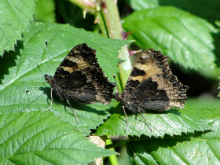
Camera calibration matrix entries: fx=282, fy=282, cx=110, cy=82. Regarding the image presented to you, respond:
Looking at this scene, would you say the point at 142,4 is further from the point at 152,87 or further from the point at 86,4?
the point at 152,87

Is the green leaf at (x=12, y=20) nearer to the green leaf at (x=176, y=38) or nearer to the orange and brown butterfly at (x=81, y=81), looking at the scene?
the orange and brown butterfly at (x=81, y=81)

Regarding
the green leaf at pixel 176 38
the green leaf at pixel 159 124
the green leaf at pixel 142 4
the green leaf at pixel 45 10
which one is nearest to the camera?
the green leaf at pixel 159 124

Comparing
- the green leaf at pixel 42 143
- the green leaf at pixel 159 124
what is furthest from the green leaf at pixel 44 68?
the green leaf at pixel 42 143

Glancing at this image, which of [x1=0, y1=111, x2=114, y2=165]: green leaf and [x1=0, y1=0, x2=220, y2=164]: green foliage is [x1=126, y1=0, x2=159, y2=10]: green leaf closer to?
[x1=0, y1=0, x2=220, y2=164]: green foliage

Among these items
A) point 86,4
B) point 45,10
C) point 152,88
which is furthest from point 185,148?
point 45,10

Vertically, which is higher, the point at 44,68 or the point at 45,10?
the point at 45,10

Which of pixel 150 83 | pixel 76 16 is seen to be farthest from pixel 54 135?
pixel 76 16
